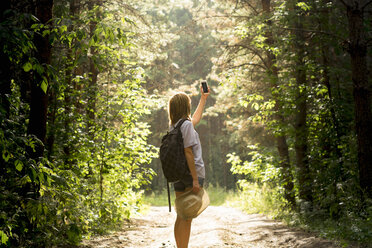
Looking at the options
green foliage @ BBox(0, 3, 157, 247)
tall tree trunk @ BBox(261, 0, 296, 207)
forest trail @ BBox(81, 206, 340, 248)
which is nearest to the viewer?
green foliage @ BBox(0, 3, 157, 247)

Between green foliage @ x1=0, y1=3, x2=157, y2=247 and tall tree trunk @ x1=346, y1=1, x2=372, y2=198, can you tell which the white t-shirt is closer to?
green foliage @ x1=0, y1=3, x2=157, y2=247

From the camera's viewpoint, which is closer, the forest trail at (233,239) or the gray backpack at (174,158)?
the gray backpack at (174,158)

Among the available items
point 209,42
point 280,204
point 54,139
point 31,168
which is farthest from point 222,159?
point 31,168

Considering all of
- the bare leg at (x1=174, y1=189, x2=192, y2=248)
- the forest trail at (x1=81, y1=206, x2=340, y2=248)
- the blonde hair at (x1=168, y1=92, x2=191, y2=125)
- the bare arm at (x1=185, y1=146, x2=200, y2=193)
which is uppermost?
the blonde hair at (x1=168, y1=92, x2=191, y2=125)

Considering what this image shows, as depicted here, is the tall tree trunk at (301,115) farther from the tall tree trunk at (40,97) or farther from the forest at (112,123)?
the tall tree trunk at (40,97)

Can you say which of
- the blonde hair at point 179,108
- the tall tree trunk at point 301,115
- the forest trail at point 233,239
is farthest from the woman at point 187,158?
the tall tree trunk at point 301,115

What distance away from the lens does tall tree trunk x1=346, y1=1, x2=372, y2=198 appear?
7.06 m

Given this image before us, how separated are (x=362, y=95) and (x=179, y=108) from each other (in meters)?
4.05

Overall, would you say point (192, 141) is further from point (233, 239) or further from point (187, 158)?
point (233, 239)

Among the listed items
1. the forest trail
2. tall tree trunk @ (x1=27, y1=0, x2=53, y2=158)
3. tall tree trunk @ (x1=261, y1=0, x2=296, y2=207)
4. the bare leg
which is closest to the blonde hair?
the bare leg

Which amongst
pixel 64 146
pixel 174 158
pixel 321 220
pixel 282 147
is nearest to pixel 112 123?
pixel 64 146

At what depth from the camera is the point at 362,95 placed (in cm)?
708

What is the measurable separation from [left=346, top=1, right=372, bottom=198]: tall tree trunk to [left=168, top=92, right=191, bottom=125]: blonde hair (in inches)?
154

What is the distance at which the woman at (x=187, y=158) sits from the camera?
4707mm
